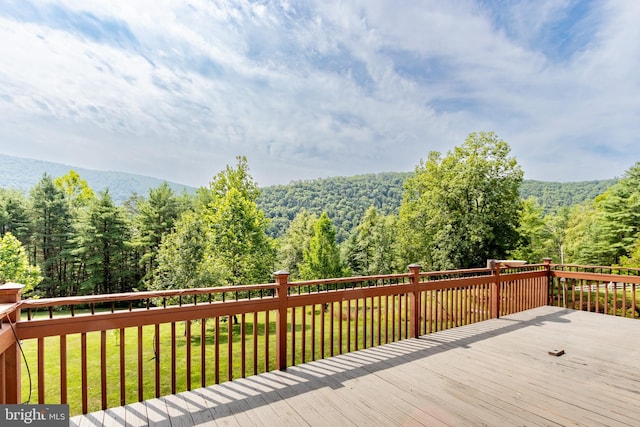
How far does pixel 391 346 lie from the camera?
3793 millimetres

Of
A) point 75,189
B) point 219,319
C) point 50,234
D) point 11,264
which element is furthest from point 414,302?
point 75,189

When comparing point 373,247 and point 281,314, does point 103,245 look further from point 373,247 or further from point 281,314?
point 281,314

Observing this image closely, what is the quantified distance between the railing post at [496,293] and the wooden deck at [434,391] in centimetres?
119

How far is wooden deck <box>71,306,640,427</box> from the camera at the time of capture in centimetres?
222

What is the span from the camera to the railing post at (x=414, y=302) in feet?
13.3

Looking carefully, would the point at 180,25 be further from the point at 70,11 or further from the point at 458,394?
the point at 458,394

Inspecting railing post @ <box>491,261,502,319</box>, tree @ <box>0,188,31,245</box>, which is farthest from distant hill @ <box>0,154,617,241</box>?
railing post @ <box>491,261,502,319</box>

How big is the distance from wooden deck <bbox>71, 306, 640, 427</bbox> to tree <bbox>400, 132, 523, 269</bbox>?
1145 cm

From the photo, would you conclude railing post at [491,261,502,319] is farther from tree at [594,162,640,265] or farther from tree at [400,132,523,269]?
tree at [594,162,640,265]

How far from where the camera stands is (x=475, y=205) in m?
15.5

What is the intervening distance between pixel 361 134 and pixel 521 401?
23474 millimetres

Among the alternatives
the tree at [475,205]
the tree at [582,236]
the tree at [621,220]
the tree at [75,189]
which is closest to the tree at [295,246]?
the tree at [475,205]

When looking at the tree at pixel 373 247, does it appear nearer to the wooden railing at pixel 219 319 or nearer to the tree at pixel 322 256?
the tree at pixel 322 256

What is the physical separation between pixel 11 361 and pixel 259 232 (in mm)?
11125
